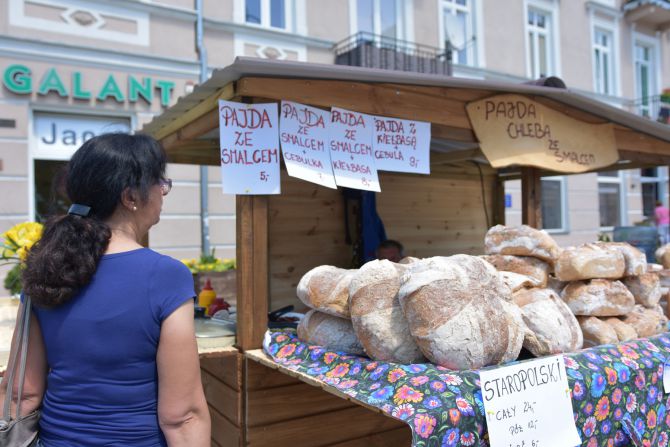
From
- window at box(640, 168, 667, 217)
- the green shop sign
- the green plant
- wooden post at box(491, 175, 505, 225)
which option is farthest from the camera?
window at box(640, 168, 667, 217)

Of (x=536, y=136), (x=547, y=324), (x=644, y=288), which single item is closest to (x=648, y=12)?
(x=536, y=136)

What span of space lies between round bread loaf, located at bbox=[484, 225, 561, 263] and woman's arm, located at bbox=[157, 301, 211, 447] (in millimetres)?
1576

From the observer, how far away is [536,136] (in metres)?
3.29

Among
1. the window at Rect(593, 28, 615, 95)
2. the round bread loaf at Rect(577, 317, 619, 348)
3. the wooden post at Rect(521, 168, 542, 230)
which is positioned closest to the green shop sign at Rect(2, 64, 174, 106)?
the wooden post at Rect(521, 168, 542, 230)

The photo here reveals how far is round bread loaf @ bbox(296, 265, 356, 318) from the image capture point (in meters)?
Answer: 2.00

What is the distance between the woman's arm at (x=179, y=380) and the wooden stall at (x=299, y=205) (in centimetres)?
96

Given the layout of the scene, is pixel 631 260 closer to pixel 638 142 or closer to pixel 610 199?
pixel 638 142

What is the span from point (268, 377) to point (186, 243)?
5548mm

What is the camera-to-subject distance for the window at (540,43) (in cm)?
1175

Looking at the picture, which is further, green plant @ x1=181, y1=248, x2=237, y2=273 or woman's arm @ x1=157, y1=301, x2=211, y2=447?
green plant @ x1=181, y1=248, x2=237, y2=273

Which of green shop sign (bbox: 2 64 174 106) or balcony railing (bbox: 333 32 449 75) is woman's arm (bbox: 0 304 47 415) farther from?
balcony railing (bbox: 333 32 449 75)

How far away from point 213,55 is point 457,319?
23.4 ft

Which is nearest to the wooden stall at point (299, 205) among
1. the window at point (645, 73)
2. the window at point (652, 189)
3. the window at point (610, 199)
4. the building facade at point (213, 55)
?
the building facade at point (213, 55)

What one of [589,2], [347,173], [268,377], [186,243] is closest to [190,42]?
[186,243]
